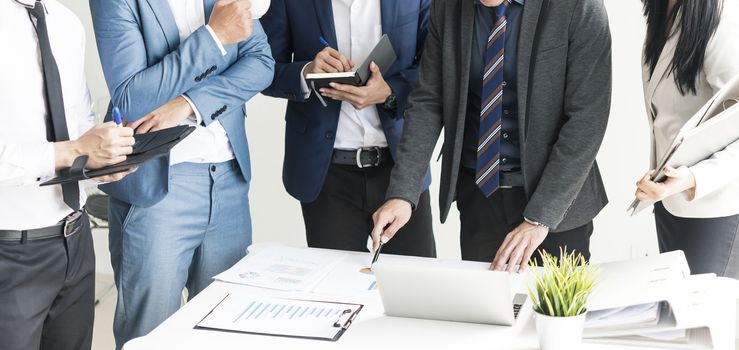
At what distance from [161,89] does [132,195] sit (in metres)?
0.34

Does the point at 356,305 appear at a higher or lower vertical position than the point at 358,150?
lower

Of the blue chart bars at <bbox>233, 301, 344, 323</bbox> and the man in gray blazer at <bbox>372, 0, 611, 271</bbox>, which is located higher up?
the man in gray blazer at <bbox>372, 0, 611, 271</bbox>

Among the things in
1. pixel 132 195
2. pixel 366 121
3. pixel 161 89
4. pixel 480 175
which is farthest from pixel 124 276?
pixel 480 175

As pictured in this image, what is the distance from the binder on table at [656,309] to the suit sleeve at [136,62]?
1.31 meters

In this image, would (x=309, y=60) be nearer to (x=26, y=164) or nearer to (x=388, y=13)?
(x=388, y=13)

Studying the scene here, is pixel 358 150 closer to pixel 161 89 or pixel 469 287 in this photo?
pixel 161 89

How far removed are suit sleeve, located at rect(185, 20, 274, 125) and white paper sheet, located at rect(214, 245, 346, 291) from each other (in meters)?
0.46

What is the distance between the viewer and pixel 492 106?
7.73ft

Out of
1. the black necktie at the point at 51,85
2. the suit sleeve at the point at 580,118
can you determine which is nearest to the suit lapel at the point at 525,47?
the suit sleeve at the point at 580,118

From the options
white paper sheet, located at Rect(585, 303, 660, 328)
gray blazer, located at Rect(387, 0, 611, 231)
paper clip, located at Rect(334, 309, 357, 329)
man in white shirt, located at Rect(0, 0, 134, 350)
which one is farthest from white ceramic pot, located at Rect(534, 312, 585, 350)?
man in white shirt, located at Rect(0, 0, 134, 350)

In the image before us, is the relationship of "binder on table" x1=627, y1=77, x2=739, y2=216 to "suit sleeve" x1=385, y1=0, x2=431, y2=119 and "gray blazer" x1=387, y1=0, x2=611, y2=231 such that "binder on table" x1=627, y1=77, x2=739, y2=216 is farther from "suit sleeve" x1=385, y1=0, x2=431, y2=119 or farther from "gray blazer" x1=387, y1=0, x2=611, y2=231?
"suit sleeve" x1=385, y1=0, x2=431, y2=119

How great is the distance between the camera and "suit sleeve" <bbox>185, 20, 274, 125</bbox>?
2.45m

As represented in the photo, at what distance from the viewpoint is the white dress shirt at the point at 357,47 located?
2826 millimetres

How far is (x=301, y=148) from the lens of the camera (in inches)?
114
